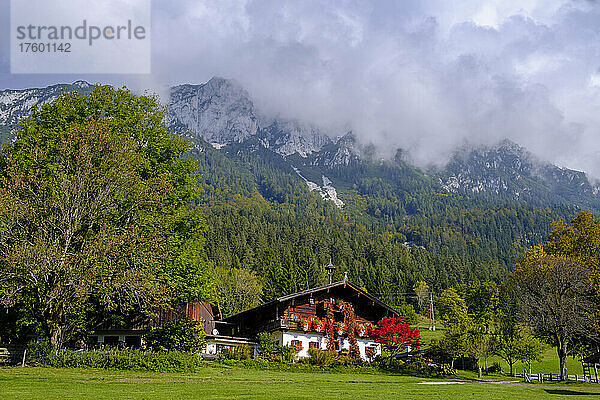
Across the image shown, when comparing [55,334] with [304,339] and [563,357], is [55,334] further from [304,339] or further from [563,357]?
[563,357]

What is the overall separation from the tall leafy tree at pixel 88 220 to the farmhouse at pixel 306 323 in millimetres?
10282

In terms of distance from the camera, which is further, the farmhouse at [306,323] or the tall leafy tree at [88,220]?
the farmhouse at [306,323]

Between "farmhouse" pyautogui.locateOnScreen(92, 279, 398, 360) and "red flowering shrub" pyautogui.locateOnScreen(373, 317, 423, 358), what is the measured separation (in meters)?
3.45

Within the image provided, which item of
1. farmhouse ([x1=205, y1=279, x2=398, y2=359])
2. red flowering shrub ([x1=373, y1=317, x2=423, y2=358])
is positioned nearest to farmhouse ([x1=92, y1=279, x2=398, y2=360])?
farmhouse ([x1=205, y1=279, x2=398, y2=359])

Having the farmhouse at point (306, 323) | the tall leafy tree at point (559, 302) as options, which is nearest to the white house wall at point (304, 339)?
the farmhouse at point (306, 323)

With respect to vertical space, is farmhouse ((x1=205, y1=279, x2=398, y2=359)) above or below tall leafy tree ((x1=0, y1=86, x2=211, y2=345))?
below

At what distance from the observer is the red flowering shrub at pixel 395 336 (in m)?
41.5

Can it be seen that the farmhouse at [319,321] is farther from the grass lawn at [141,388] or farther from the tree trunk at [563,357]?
the grass lawn at [141,388]

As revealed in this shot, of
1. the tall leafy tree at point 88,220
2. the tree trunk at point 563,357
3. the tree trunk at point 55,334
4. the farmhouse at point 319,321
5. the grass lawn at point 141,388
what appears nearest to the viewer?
the grass lawn at point 141,388

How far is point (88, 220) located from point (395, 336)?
26.3 metres

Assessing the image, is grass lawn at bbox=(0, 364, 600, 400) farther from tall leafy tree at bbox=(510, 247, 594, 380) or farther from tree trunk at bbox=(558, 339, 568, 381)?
tall leafy tree at bbox=(510, 247, 594, 380)

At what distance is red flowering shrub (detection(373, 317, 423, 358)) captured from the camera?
136 ft

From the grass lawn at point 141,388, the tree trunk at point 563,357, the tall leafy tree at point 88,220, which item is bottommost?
the tree trunk at point 563,357

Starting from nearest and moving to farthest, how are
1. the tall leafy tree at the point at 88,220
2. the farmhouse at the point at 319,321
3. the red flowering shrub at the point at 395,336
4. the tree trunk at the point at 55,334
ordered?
the tall leafy tree at the point at 88,220 < the tree trunk at the point at 55,334 < the red flowering shrub at the point at 395,336 < the farmhouse at the point at 319,321
